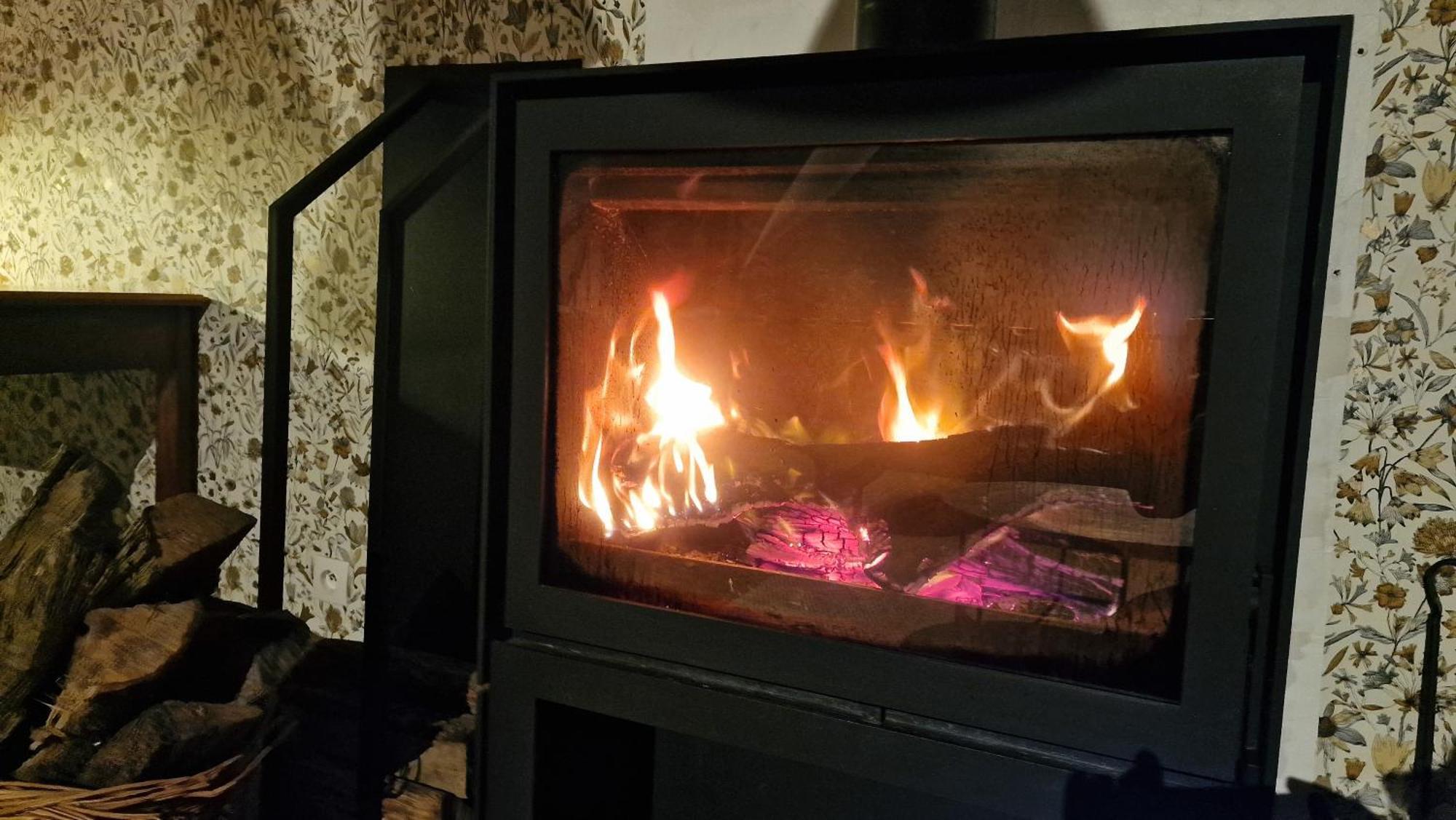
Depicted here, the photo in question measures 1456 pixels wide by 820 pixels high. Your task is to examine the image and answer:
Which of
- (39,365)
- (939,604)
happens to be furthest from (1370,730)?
(39,365)

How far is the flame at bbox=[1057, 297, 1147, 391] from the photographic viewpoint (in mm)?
865

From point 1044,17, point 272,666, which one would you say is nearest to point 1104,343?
point 1044,17

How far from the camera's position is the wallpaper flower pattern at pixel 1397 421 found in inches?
38.4

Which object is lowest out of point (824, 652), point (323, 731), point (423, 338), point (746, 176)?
point (323, 731)

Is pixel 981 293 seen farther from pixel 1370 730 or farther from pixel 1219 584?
pixel 1370 730

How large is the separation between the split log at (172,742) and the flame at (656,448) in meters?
0.51

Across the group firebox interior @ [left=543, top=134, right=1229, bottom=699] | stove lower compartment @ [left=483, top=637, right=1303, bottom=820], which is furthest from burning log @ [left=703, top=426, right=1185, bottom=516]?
stove lower compartment @ [left=483, top=637, right=1303, bottom=820]

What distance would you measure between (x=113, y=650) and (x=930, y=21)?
1.19 m

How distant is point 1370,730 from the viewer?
1.03m

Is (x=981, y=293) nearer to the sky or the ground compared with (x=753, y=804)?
nearer to the sky

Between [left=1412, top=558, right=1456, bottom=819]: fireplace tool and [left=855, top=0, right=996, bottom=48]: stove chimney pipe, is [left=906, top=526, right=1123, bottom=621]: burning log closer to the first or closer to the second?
[left=1412, top=558, right=1456, bottom=819]: fireplace tool

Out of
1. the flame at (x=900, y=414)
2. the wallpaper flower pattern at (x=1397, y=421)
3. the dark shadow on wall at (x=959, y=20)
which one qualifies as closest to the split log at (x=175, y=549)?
the flame at (x=900, y=414)

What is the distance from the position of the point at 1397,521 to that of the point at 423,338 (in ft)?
4.45

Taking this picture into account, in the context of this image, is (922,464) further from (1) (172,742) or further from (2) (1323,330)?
(1) (172,742)
